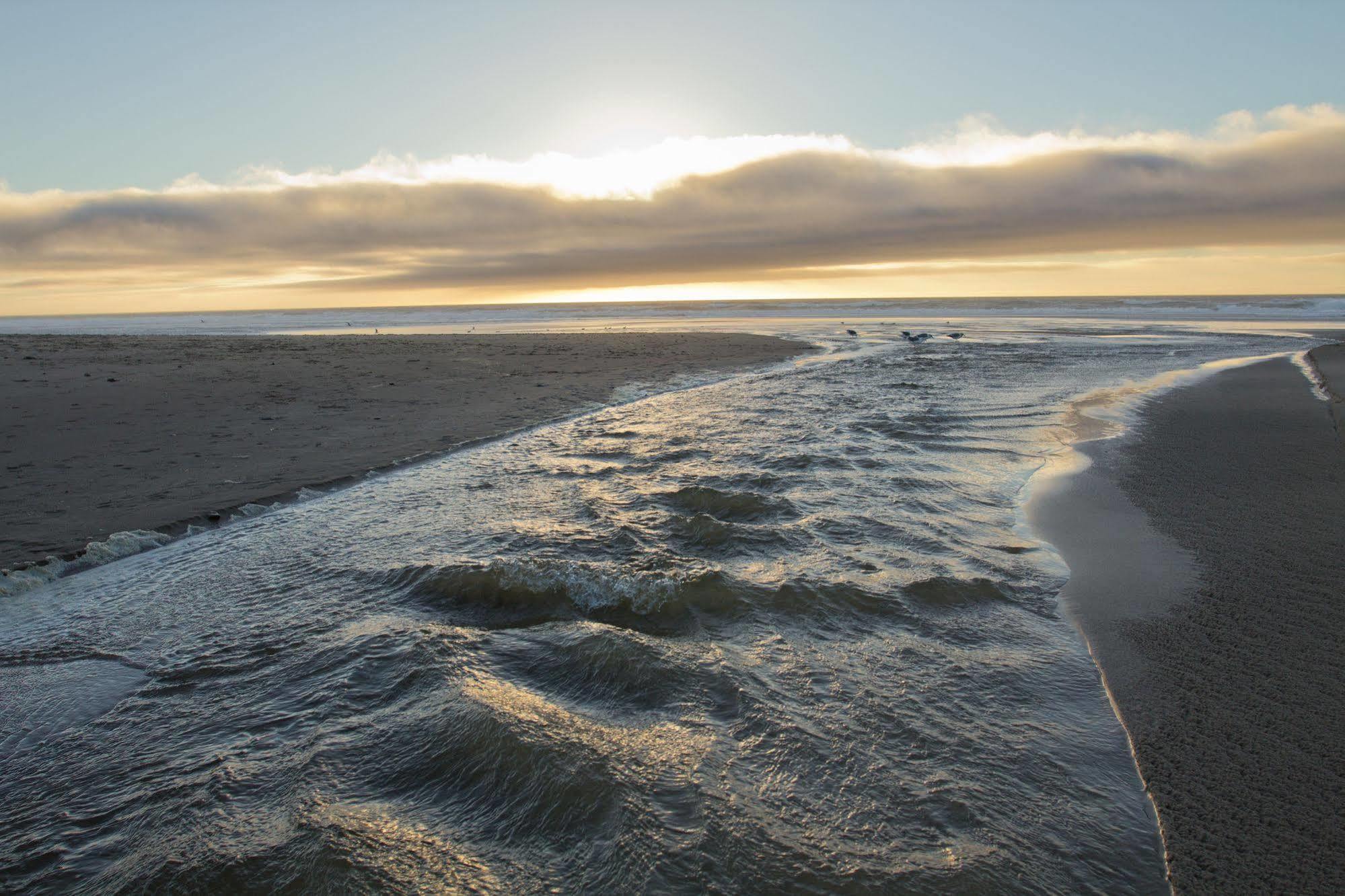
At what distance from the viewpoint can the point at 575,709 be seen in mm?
3330

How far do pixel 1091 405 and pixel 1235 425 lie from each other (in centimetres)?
278

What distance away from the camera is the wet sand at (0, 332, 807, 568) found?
22.2 ft

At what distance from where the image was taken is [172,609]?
457 centimetres

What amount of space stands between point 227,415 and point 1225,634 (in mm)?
12767

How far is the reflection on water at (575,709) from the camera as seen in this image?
242cm

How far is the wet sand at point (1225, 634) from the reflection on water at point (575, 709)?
0.21 metres

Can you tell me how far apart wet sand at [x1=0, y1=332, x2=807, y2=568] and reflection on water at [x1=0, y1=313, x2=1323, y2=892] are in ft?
4.57

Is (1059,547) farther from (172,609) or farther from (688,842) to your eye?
(172,609)

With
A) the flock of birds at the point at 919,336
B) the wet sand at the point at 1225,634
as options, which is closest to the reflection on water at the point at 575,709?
the wet sand at the point at 1225,634

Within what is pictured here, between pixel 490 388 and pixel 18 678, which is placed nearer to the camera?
pixel 18 678

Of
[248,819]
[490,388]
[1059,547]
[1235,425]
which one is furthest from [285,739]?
[490,388]

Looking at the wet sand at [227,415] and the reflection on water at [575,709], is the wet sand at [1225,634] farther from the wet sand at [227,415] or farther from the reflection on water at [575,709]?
the wet sand at [227,415]

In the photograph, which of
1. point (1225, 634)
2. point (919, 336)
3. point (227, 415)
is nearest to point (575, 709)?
point (1225, 634)

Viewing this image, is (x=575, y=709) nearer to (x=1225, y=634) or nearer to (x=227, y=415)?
(x=1225, y=634)
